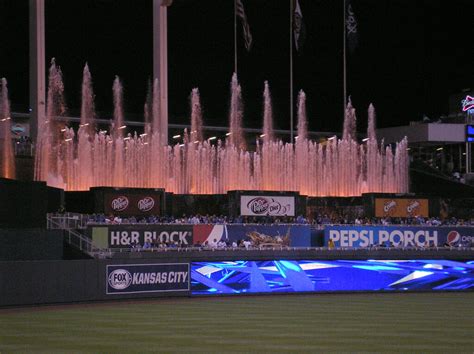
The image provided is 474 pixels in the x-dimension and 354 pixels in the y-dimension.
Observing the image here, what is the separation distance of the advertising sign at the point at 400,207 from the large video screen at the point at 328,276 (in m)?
9.72

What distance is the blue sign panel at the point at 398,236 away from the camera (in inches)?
1492

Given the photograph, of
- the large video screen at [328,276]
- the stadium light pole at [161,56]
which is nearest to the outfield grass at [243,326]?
the large video screen at [328,276]

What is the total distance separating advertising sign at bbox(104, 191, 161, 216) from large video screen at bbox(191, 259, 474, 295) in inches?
314

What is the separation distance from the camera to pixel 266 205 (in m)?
40.2

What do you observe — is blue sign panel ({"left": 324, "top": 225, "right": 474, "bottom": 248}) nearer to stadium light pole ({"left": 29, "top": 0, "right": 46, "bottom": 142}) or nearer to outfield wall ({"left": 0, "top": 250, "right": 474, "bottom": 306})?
outfield wall ({"left": 0, "top": 250, "right": 474, "bottom": 306})

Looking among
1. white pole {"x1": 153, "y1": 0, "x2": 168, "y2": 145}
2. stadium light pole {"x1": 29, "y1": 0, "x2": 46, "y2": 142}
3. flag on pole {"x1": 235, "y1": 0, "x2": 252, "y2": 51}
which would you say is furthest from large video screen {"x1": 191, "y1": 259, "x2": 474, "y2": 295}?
flag on pole {"x1": 235, "y1": 0, "x2": 252, "y2": 51}

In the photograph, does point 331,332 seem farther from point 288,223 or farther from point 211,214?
point 211,214

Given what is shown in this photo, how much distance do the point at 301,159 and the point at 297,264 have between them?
17.0m

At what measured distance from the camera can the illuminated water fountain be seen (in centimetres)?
4162

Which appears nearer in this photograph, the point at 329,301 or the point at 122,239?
the point at 329,301

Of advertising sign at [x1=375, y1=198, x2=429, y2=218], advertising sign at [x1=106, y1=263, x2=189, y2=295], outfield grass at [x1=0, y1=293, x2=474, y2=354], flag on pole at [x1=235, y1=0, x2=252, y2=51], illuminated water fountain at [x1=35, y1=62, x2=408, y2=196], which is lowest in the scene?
outfield grass at [x1=0, y1=293, x2=474, y2=354]

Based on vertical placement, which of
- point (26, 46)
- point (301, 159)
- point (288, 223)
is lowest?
point (288, 223)

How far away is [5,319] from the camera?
20.8 m

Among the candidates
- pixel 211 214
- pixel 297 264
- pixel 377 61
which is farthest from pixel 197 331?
pixel 377 61
